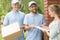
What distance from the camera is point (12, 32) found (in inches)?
161

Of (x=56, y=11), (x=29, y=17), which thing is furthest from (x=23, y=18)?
(x=56, y=11)

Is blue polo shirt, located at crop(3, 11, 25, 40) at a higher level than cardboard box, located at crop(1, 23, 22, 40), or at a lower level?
higher

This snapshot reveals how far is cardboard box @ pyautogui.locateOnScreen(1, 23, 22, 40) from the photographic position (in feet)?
13.3

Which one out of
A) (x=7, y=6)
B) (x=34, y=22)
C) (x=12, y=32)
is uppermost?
(x=7, y=6)

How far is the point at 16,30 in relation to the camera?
13.5 ft

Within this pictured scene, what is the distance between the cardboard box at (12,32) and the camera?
407cm

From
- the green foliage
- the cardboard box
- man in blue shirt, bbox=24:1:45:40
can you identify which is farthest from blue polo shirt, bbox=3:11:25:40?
the green foliage

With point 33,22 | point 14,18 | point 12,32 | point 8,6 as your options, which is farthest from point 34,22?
point 8,6

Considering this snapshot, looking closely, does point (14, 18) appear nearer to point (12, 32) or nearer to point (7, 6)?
point (12, 32)

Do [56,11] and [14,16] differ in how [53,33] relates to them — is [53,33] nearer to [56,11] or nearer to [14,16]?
[56,11]

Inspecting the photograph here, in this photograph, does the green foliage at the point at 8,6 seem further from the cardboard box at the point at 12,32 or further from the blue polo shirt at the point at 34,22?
the cardboard box at the point at 12,32

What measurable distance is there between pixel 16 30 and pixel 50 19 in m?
1.02

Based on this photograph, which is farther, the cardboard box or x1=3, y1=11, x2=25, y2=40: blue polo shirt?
x1=3, y1=11, x2=25, y2=40: blue polo shirt

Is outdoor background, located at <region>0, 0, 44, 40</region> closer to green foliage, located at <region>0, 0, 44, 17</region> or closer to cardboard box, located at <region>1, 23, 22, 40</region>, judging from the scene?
green foliage, located at <region>0, 0, 44, 17</region>
